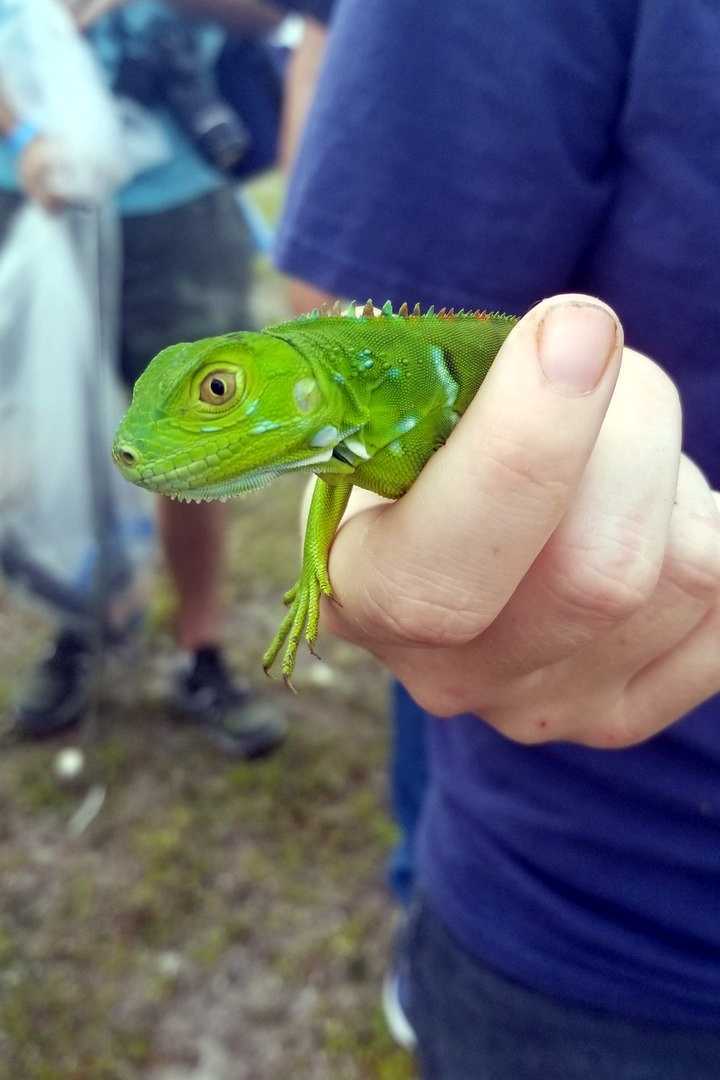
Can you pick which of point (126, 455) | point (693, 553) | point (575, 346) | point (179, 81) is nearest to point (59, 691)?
point (179, 81)

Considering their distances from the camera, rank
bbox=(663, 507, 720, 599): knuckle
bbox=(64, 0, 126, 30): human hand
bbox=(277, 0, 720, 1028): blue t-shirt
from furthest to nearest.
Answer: bbox=(64, 0, 126, 30): human hand < bbox=(277, 0, 720, 1028): blue t-shirt < bbox=(663, 507, 720, 599): knuckle

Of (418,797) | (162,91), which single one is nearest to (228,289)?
(162,91)

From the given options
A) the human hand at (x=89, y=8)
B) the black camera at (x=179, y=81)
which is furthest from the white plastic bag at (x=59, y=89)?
the black camera at (x=179, y=81)

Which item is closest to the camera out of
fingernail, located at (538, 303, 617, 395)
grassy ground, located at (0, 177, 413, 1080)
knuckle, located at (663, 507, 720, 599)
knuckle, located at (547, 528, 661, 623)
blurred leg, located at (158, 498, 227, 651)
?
fingernail, located at (538, 303, 617, 395)

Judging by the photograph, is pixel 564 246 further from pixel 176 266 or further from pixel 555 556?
pixel 176 266

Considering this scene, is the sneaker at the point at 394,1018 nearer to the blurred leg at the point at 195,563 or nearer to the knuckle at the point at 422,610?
the blurred leg at the point at 195,563

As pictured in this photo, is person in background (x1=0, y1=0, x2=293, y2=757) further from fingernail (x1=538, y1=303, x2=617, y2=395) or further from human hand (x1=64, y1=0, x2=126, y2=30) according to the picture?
fingernail (x1=538, y1=303, x2=617, y2=395)

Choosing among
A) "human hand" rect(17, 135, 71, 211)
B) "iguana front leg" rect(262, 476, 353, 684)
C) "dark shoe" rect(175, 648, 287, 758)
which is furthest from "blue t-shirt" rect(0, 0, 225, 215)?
"iguana front leg" rect(262, 476, 353, 684)
